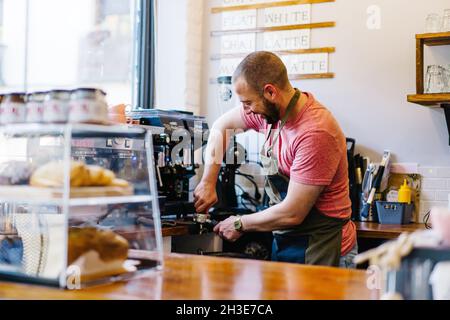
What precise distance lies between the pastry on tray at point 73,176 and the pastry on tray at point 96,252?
128 millimetres

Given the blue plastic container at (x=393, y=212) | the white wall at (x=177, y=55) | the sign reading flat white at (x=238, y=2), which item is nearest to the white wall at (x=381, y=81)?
the blue plastic container at (x=393, y=212)

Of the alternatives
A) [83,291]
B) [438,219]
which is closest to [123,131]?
[83,291]

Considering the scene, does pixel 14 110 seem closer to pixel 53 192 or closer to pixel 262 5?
pixel 53 192

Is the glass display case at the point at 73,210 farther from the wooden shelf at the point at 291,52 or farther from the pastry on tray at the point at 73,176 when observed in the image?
the wooden shelf at the point at 291,52

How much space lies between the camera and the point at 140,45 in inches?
167

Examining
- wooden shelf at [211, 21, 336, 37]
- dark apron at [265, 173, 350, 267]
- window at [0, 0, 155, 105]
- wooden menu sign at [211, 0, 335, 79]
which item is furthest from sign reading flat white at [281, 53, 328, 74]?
dark apron at [265, 173, 350, 267]

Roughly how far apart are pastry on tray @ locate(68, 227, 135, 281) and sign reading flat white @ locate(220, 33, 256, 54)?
2.74m

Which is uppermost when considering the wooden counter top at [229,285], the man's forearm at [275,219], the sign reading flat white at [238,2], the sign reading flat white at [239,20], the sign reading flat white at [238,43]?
the sign reading flat white at [238,2]

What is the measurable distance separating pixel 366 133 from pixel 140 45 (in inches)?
62.4

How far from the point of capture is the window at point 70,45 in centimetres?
340

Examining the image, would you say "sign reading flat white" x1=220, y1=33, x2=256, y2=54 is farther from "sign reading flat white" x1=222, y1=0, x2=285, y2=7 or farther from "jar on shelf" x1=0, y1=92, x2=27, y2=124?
"jar on shelf" x1=0, y1=92, x2=27, y2=124

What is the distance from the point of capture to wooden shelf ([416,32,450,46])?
350 cm

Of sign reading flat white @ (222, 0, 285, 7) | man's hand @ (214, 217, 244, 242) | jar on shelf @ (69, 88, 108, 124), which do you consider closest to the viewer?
jar on shelf @ (69, 88, 108, 124)

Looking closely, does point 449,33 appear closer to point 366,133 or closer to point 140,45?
point 366,133
